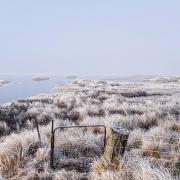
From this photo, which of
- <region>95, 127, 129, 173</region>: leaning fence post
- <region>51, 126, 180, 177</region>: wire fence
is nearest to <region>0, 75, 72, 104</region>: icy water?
<region>51, 126, 180, 177</region>: wire fence

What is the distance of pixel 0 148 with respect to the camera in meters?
9.12

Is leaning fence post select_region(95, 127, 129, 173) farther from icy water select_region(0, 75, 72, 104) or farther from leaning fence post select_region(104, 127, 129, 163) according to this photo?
icy water select_region(0, 75, 72, 104)

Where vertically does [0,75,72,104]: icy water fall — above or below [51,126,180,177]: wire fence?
below

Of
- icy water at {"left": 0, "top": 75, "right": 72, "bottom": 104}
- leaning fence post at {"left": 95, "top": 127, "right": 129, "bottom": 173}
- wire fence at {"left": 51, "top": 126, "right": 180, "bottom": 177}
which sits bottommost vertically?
icy water at {"left": 0, "top": 75, "right": 72, "bottom": 104}

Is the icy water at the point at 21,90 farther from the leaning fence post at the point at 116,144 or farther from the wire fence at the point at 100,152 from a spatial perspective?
the leaning fence post at the point at 116,144

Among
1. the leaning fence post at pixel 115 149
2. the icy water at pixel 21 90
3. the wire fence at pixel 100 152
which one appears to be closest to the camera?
the leaning fence post at pixel 115 149

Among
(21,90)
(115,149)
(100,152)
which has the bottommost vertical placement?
(21,90)

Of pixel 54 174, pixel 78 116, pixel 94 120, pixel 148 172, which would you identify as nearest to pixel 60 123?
pixel 94 120

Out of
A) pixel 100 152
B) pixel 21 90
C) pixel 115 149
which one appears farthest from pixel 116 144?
pixel 21 90

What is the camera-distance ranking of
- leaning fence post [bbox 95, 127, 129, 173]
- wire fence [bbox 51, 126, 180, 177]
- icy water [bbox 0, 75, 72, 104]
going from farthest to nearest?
icy water [bbox 0, 75, 72, 104], wire fence [bbox 51, 126, 180, 177], leaning fence post [bbox 95, 127, 129, 173]

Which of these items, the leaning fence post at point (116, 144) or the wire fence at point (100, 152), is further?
the wire fence at point (100, 152)

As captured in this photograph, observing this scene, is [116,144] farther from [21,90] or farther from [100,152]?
[21,90]

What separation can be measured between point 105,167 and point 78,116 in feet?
34.5

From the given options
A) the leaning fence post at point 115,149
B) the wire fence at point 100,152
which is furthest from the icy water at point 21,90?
the leaning fence post at point 115,149
